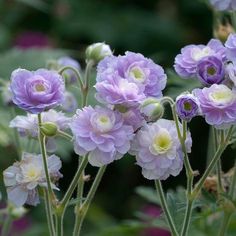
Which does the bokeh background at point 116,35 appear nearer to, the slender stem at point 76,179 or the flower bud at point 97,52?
the flower bud at point 97,52

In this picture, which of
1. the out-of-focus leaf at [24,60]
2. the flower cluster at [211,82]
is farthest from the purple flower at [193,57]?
the out-of-focus leaf at [24,60]

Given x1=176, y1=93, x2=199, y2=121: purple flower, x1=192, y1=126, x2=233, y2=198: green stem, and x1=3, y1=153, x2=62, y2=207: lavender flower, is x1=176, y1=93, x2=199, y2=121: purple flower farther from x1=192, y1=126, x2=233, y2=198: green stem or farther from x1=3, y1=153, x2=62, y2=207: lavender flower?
→ x1=3, y1=153, x2=62, y2=207: lavender flower

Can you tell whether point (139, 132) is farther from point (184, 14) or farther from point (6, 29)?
point (184, 14)

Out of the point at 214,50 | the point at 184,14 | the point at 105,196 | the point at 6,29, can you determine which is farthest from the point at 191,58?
the point at 184,14

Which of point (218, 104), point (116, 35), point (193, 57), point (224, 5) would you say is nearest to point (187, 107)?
point (218, 104)

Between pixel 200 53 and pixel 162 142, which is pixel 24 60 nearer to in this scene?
pixel 200 53
